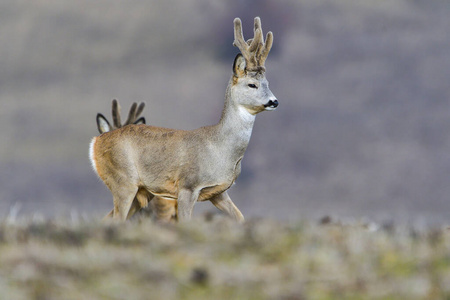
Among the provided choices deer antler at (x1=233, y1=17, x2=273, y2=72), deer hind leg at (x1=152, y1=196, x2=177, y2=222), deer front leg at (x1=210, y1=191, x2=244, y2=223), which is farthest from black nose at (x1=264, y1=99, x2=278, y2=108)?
deer hind leg at (x1=152, y1=196, x2=177, y2=222)

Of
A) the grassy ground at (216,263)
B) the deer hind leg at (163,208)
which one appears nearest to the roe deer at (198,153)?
the deer hind leg at (163,208)

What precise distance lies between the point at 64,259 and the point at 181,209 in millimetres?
5458

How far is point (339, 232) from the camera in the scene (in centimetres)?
673

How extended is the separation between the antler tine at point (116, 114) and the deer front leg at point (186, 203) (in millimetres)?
4353

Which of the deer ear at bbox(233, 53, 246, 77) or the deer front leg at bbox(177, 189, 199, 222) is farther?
the deer ear at bbox(233, 53, 246, 77)

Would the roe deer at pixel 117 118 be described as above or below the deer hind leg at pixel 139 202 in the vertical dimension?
above

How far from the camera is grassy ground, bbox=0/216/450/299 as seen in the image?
16.1 feet

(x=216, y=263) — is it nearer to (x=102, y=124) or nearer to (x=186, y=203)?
(x=186, y=203)

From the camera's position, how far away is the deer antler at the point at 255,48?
11621mm

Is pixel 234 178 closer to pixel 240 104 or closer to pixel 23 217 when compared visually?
pixel 240 104

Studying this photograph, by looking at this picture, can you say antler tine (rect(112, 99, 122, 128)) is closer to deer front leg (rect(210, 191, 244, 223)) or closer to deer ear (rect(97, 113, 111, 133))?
deer ear (rect(97, 113, 111, 133))

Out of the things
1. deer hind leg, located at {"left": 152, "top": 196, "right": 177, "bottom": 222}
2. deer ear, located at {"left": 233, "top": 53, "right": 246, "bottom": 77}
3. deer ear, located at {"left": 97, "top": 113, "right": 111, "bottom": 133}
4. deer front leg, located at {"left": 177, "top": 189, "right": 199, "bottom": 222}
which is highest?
deer ear, located at {"left": 233, "top": 53, "right": 246, "bottom": 77}

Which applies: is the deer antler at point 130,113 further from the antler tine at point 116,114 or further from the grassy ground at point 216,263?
the grassy ground at point 216,263

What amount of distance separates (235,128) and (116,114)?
4.37 meters
